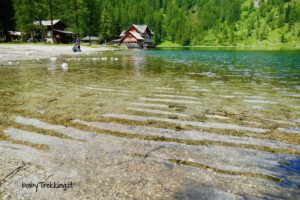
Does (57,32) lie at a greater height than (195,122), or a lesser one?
greater

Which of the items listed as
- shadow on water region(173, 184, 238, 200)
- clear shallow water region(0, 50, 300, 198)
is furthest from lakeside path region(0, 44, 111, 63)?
shadow on water region(173, 184, 238, 200)

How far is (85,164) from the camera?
456cm

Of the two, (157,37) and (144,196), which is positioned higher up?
(157,37)

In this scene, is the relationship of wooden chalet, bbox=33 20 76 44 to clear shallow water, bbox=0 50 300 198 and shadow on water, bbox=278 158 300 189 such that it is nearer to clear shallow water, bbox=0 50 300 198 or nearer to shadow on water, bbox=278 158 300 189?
clear shallow water, bbox=0 50 300 198

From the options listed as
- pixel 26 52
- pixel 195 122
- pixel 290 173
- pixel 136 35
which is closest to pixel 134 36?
pixel 136 35

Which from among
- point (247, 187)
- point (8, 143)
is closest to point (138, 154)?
point (247, 187)

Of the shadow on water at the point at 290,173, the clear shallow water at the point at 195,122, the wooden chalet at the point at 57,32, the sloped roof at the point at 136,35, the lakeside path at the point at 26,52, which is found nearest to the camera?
the shadow on water at the point at 290,173

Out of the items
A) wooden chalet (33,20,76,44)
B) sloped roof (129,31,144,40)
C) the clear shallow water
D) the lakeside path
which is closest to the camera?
the clear shallow water

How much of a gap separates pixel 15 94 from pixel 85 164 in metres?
7.58

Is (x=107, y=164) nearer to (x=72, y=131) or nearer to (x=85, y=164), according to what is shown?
(x=85, y=164)

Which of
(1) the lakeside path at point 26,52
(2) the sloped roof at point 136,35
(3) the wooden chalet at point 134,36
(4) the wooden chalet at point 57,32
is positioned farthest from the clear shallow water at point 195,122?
(2) the sloped roof at point 136,35

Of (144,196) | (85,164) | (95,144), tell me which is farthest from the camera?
(95,144)

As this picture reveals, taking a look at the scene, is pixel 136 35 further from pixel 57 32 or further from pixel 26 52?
pixel 26 52

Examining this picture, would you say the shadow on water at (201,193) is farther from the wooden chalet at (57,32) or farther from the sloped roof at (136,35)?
the sloped roof at (136,35)
